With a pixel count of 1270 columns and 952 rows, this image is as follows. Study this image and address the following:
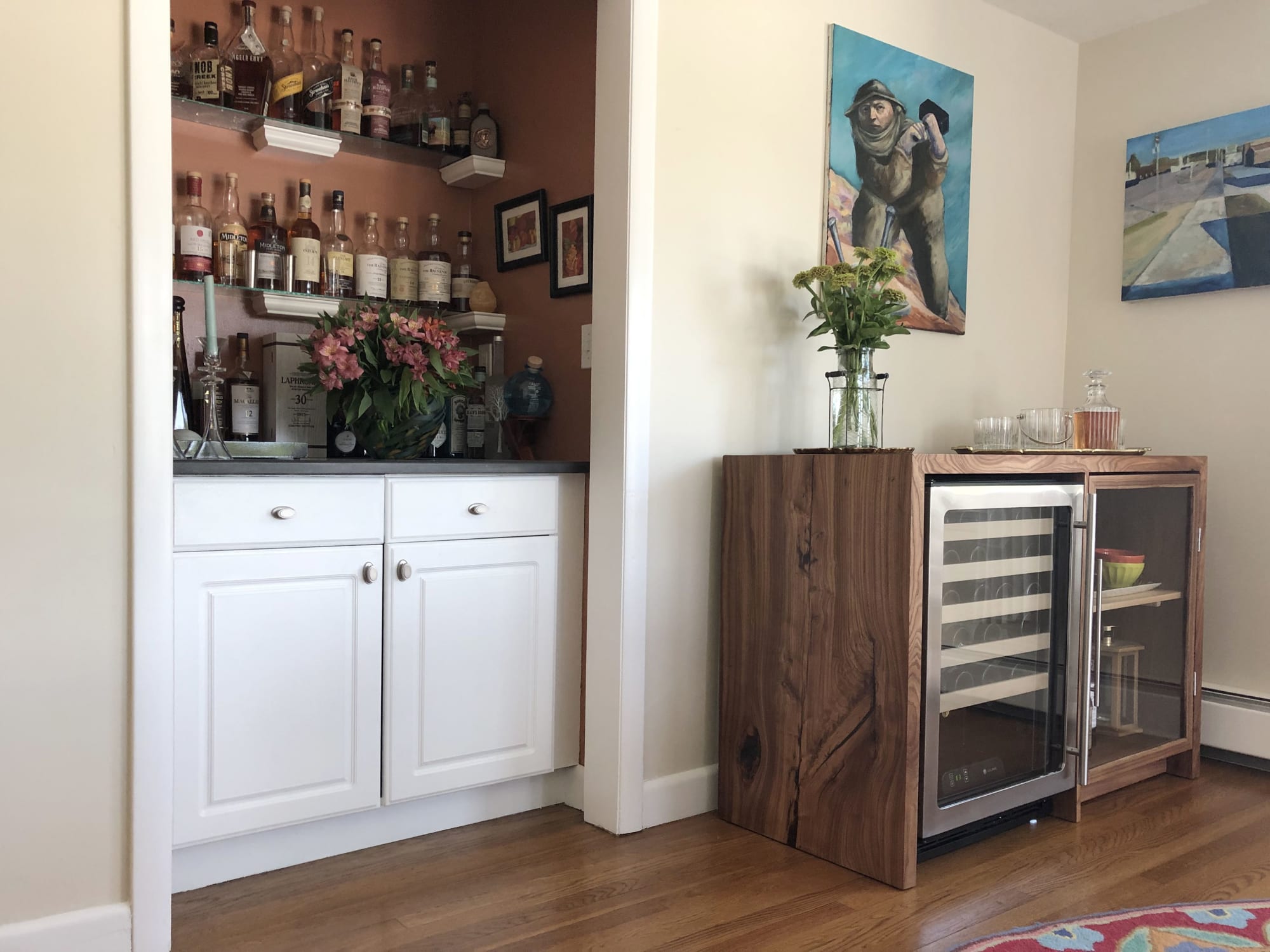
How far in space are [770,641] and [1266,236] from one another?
6.52 ft

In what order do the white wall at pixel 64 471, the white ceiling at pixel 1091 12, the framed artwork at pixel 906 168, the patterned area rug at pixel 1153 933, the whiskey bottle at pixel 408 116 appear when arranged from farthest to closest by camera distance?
the white ceiling at pixel 1091 12
the whiskey bottle at pixel 408 116
the framed artwork at pixel 906 168
the patterned area rug at pixel 1153 933
the white wall at pixel 64 471

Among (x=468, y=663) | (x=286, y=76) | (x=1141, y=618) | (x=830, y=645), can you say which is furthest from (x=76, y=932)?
(x=1141, y=618)

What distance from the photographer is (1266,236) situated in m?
3.00

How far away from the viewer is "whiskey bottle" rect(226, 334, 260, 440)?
8.82ft

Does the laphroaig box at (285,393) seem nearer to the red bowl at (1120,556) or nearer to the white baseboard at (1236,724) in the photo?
the red bowl at (1120,556)

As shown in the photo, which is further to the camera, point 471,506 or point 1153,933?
point 471,506

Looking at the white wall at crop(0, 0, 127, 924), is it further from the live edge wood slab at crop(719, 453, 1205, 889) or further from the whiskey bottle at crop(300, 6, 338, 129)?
the live edge wood slab at crop(719, 453, 1205, 889)

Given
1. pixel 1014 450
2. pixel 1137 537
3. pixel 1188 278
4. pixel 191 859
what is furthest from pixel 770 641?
pixel 1188 278

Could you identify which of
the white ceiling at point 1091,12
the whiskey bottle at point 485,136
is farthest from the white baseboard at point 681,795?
the white ceiling at point 1091,12

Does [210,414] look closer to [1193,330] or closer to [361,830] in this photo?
[361,830]

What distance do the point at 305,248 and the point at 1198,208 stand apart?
8.79 ft

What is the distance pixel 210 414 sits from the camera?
91.3 inches

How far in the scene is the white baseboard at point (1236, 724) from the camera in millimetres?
2965

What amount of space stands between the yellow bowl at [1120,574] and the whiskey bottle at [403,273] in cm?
205
